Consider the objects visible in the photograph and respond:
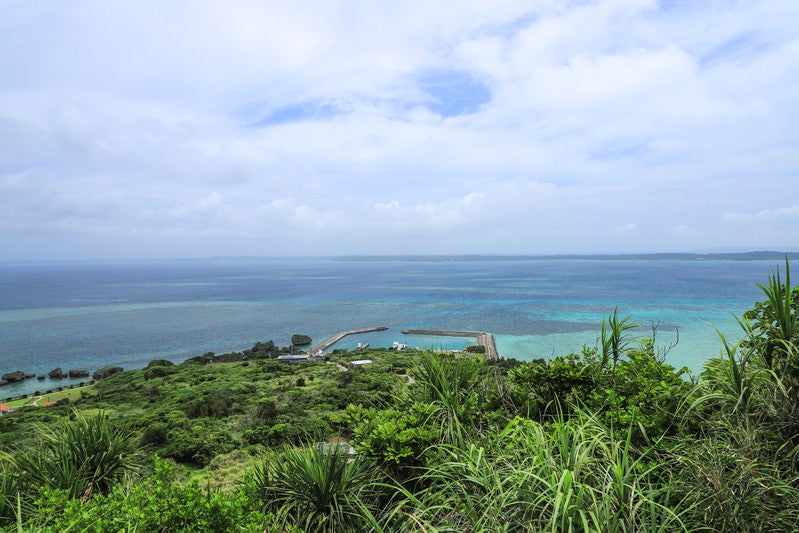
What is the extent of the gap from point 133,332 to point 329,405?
180ft

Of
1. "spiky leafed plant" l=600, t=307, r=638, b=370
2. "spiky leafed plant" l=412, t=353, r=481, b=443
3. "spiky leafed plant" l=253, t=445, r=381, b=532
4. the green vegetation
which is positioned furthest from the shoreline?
"spiky leafed plant" l=253, t=445, r=381, b=532

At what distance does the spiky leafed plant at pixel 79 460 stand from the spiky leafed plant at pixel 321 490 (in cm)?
175

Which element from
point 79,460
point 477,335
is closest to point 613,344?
point 79,460

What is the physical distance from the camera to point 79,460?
3.99 m

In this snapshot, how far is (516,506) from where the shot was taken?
2.68 meters

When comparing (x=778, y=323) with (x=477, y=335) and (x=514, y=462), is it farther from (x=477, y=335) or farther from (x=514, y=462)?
(x=477, y=335)

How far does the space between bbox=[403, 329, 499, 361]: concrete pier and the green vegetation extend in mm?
32780

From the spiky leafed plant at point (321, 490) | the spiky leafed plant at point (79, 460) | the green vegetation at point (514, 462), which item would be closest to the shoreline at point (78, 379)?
the green vegetation at point (514, 462)

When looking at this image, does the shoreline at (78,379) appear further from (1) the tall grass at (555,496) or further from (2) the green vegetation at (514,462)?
(1) the tall grass at (555,496)

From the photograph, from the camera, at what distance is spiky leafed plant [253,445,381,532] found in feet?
10.8

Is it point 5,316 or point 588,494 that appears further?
point 5,316

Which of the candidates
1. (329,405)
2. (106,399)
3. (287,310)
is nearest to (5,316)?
(287,310)

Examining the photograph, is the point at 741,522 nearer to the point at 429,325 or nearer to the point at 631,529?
the point at 631,529

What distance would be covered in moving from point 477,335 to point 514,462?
43.5m
